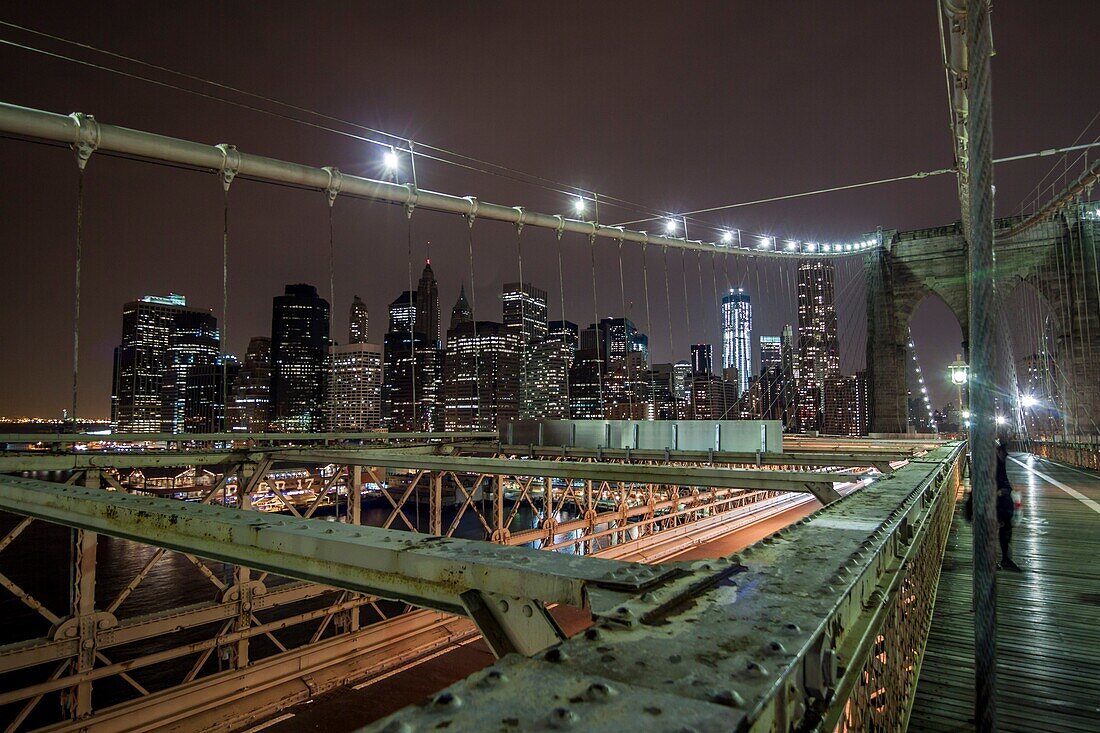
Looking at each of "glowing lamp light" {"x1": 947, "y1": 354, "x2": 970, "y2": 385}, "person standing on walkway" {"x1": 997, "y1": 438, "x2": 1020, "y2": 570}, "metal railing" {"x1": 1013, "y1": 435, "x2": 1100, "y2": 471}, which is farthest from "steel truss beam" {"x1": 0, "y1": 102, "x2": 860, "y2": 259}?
"metal railing" {"x1": 1013, "y1": 435, "x2": 1100, "y2": 471}

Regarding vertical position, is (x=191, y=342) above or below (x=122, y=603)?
above

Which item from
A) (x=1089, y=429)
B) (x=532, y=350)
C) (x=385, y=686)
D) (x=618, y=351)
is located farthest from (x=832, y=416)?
(x=385, y=686)

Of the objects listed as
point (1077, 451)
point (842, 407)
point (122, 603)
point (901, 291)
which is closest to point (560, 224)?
point (901, 291)

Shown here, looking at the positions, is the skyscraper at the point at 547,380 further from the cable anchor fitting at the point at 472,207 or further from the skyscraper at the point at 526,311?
the cable anchor fitting at the point at 472,207

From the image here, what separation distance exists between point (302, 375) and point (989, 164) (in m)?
92.8

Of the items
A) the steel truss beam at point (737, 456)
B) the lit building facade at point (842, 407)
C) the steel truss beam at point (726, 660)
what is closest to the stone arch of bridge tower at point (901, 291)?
the steel truss beam at point (737, 456)

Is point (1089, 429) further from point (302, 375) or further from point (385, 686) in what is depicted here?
point (302, 375)

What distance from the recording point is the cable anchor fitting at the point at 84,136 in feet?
37.2

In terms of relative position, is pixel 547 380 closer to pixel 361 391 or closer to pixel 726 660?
pixel 361 391

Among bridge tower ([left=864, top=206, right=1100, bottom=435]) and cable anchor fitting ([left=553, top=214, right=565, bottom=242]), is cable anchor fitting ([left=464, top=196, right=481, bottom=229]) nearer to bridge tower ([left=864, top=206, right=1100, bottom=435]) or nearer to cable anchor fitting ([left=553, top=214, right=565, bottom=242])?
cable anchor fitting ([left=553, top=214, right=565, bottom=242])

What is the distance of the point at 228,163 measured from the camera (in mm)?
14062

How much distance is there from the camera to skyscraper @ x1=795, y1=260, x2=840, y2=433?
202 feet

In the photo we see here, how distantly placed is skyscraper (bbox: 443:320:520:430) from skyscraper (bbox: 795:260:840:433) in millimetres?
33372

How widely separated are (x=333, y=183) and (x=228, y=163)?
10.1ft
